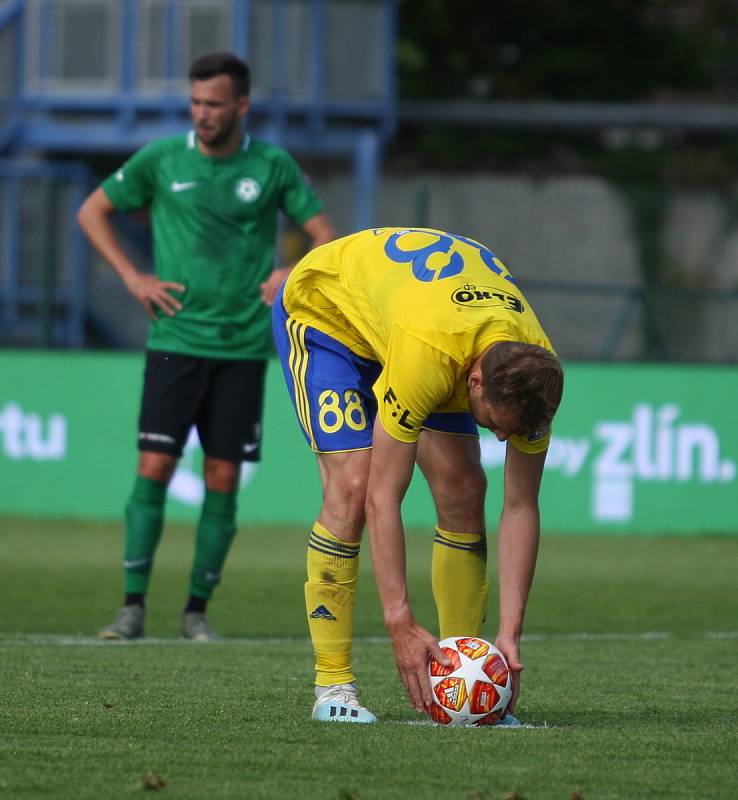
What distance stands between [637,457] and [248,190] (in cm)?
598

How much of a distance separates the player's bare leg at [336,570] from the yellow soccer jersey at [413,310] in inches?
14.4

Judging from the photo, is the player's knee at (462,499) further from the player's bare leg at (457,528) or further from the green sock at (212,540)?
the green sock at (212,540)

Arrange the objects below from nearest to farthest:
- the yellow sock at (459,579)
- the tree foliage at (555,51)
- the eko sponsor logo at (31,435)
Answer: the yellow sock at (459,579) < the eko sponsor logo at (31,435) < the tree foliage at (555,51)

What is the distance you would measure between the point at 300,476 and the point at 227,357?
559 cm

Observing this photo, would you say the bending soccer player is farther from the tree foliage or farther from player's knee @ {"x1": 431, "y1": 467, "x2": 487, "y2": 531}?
the tree foliage

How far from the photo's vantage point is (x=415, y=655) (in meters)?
5.35

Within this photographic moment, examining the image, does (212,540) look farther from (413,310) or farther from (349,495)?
(413,310)

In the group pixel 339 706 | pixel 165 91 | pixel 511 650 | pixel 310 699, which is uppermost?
pixel 165 91

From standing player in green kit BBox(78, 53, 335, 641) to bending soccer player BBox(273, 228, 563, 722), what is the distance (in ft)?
6.98

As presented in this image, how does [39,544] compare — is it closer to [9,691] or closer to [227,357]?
[227,357]

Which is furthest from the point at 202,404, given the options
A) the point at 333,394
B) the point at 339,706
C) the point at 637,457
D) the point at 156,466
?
the point at 637,457

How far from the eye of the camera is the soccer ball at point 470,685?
552 cm

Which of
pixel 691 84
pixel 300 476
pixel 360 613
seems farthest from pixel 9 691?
pixel 691 84

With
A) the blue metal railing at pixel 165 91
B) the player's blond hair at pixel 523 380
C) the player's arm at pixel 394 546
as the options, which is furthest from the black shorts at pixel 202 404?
the blue metal railing at pixel 165 91
